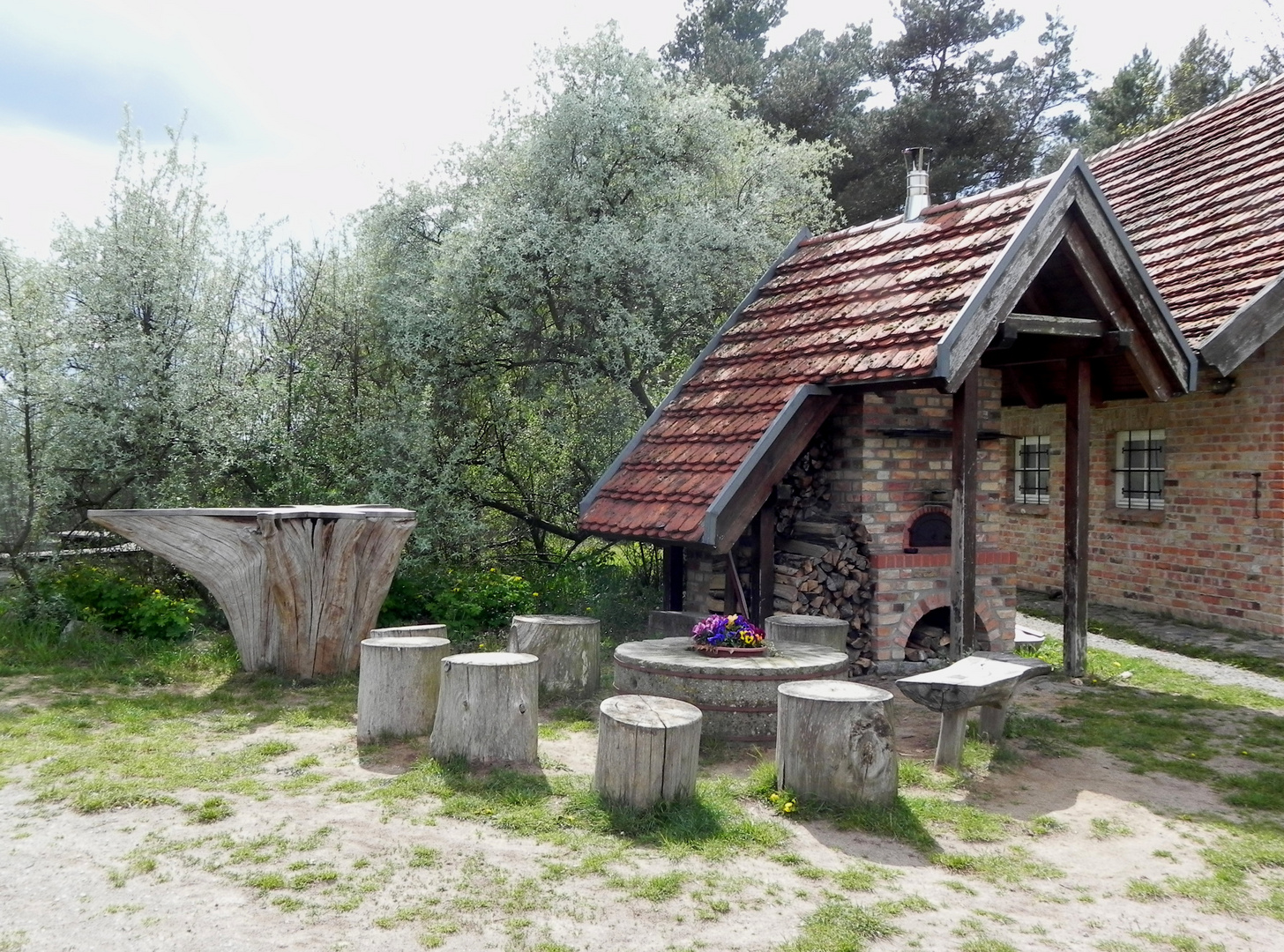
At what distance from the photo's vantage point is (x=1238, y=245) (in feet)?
32.3

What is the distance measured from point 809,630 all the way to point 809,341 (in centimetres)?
257

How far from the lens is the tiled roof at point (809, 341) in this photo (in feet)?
24.3

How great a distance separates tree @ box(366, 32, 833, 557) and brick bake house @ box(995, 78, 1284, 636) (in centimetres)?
407

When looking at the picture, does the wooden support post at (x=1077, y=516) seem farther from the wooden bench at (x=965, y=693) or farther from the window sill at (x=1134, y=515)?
the window sill at (x=1134, y=515)

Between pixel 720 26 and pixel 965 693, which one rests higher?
pixel 720 26

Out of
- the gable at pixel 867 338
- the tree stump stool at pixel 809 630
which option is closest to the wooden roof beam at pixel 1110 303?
the gable at pixel 867 338

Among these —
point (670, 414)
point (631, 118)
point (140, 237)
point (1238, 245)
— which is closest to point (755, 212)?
point (631, 118)

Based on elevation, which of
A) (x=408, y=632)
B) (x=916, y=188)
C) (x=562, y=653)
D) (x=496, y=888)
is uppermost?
(x=916, y=188)

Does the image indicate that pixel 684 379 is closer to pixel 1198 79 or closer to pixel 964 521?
pixel 964 521

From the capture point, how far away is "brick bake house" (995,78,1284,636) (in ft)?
30.4

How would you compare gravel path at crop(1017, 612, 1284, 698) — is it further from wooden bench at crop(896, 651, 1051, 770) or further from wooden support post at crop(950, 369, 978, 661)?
wooden bench at crop(896, 651, 1051, 770)

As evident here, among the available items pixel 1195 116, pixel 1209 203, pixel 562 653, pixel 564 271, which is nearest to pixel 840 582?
pixel 562 653

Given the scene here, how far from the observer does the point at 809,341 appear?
841 centimetres

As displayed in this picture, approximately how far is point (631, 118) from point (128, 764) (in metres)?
8.15
